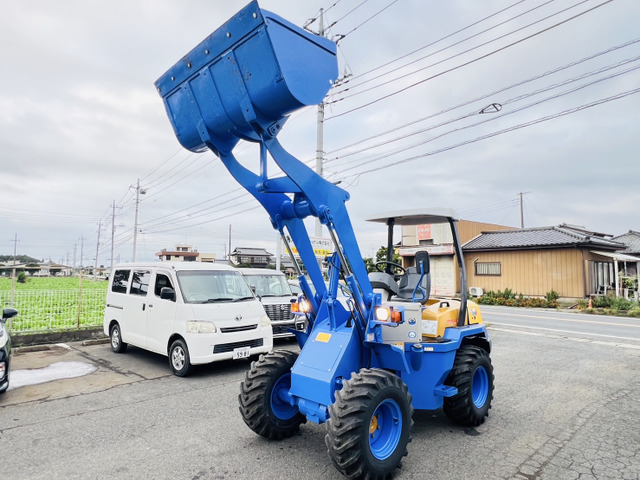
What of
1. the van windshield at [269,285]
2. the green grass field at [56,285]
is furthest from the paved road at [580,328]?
the green grass field at [56,285]

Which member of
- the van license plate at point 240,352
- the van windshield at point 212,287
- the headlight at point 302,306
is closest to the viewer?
the headlight at point 302,306

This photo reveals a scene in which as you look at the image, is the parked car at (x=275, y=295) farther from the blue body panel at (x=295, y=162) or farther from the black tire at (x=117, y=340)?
the blue body panel at (x=295, y=162)

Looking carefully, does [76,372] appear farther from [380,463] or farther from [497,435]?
[497,435]

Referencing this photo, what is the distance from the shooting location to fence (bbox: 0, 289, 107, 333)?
9289mm

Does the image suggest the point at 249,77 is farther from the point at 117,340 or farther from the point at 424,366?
the point at 117,340

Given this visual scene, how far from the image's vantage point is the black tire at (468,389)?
419 centimetres

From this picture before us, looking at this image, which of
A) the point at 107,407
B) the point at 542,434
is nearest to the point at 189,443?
the point at 107,407

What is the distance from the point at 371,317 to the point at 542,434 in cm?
236

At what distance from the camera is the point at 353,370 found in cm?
356

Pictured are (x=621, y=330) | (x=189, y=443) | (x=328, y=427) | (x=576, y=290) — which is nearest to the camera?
(x=328, y=427)

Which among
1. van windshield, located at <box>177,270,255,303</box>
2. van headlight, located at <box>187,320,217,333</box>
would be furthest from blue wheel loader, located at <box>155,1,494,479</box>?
van windshield, located at <box>177,270,255,303</box>

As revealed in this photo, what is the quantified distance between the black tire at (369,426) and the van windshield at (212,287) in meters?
4.46

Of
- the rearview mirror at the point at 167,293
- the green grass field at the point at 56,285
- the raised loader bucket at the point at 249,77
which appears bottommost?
the green grass field at the point at 56,285

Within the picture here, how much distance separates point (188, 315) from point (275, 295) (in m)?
3.21
